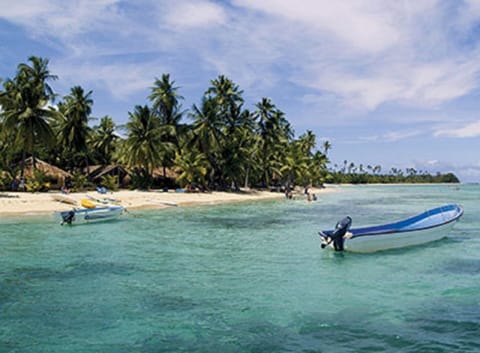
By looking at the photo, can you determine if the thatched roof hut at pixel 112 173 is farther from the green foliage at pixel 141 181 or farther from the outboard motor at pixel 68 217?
the outboard motor at pixel 68 217

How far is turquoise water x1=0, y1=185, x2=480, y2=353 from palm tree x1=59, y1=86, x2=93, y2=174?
95.2 feet

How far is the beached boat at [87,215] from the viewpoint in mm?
20703

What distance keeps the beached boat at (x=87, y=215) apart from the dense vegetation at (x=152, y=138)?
45.9 feet

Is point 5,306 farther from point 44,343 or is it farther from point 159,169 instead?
point 159,169

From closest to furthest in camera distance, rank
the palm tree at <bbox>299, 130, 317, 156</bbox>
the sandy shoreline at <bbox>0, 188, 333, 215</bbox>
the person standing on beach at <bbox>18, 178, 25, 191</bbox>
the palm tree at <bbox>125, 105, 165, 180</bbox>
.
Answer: the sandy shoreline at <bbox>0, 188, 333, 215</bbox> → the person standing on beach at <bbox>18, 178, 25, 191</bbox> → the palm tree at <bbox>125, 105, 165, 180</bbox> → the palm tree at <bbox>299, 130, 317, 156</bbox>

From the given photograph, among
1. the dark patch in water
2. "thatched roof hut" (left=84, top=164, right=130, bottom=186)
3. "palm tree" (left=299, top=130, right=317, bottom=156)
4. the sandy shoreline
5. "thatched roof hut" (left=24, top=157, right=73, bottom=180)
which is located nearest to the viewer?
the dark patch in water

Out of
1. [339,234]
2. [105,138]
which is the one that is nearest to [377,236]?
[339,234]

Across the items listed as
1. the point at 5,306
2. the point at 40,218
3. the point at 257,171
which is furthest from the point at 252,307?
the point at 257,171

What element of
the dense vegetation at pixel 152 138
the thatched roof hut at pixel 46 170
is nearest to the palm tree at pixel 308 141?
the dense vegetation at pixel 152 138

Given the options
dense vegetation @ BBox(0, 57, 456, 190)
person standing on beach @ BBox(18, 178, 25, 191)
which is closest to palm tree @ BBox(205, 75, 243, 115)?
dense vegetation @ BBox(0, 57, 456, 190)

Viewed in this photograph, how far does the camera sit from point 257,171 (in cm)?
5800

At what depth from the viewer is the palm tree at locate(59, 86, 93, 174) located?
42562mm

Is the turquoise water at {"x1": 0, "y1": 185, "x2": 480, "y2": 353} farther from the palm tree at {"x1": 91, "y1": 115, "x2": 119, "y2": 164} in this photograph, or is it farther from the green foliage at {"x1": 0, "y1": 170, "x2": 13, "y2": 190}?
the palm tree at {"x1": 91, "y1": 115, "x2": 119, "y2": 164}

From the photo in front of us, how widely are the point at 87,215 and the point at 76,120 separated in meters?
24.1
